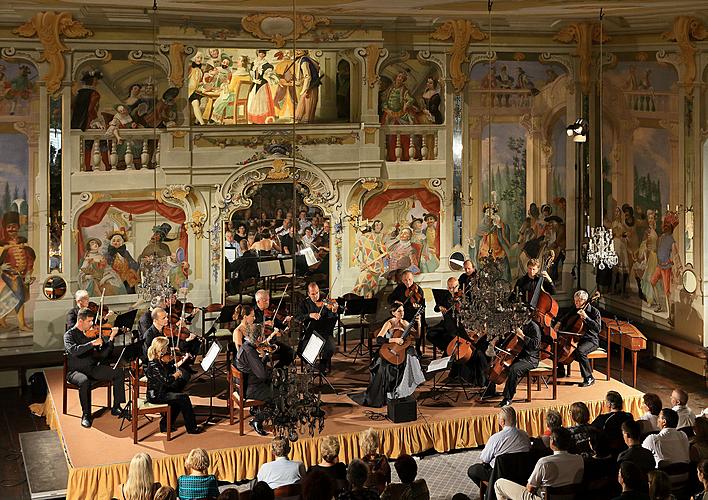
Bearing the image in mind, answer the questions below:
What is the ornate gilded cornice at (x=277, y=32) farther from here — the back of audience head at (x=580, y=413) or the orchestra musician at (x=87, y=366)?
the back of audience head at (x=580, y=413)

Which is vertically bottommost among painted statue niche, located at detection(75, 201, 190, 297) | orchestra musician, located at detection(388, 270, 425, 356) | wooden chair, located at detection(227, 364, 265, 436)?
wooden chair, located at detection(227, 364, 265, 436)

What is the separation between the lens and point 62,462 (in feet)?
43.8

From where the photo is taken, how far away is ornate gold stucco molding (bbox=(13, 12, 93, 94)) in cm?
1631

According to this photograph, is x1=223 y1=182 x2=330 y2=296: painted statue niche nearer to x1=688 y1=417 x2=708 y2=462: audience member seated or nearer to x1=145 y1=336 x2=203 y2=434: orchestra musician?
x1=145 y1=336 x2=203 y2=434: orchestra musician

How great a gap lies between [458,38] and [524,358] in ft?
19.2

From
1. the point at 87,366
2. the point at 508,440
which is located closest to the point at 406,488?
the point at 508,440

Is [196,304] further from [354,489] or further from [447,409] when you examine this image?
[354,489]

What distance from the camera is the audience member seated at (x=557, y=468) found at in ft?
34.4

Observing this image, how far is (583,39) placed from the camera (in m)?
19.0

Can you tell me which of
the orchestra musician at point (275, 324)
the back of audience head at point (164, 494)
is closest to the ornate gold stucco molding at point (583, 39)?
the orchestra musician at point (275, 324)

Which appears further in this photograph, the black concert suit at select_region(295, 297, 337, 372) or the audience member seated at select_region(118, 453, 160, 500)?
the black concert suit at select_region(295, 297, 337, 372)

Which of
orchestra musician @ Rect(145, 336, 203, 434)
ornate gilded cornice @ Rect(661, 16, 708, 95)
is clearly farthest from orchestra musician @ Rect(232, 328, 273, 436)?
ornate gilded cornice @ Rect(661, 16, 708, 95)

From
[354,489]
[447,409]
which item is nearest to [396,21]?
[447,409]

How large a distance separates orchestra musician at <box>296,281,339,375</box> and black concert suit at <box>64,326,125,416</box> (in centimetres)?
231
